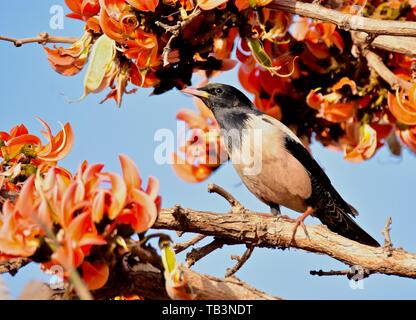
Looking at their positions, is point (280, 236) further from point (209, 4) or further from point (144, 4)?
point (144, 4)

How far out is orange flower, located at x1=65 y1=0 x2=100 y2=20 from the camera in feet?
12.5

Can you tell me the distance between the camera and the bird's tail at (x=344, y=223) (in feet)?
15.5

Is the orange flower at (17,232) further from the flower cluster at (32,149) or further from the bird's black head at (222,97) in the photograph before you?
the bird's black head at (222,97)

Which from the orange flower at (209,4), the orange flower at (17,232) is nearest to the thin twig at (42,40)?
the orange flower at (209,4)

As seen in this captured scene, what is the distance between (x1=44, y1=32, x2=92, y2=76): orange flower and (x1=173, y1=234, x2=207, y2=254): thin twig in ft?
3.48

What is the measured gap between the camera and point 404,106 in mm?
4113

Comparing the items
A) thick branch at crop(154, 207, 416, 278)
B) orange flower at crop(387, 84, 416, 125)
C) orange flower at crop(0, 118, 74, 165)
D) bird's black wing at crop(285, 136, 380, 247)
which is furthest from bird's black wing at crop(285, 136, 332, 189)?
orange flower at crop(0, 118, 74, 165)

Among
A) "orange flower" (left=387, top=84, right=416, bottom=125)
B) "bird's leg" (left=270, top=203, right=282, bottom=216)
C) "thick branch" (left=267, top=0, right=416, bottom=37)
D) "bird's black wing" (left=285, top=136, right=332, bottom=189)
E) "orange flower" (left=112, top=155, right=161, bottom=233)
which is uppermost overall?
"thick branch" (left=267, top=0, right=416, bottom=37)

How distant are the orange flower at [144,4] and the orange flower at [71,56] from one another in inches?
16.1

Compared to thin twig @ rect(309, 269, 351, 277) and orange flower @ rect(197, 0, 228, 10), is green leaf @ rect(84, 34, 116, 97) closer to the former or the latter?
orange flower @ rect(197, 0, 228, 10)

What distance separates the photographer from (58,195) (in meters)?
2.49

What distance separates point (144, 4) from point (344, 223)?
1.96m

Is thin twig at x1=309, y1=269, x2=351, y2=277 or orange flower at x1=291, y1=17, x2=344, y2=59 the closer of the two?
thin twig at x1=309, y1=269, x2=351, y2=277

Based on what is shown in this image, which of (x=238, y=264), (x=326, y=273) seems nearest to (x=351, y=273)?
(x=326, y=273)
